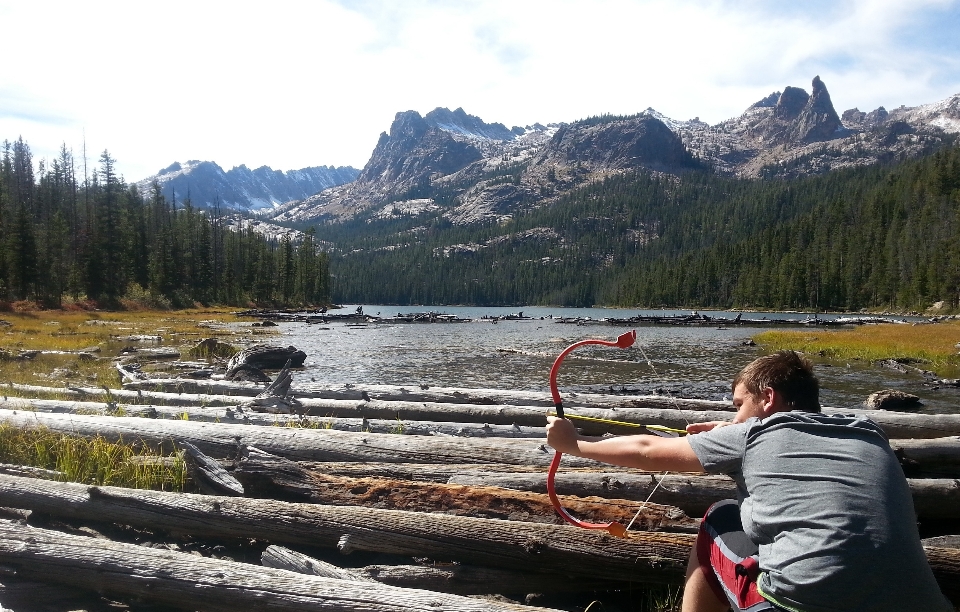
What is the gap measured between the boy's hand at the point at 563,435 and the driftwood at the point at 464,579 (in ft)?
5.99

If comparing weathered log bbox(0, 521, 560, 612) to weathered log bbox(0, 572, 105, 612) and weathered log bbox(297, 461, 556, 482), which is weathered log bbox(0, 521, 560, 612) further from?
weathered log bbox(297, 461, 556, 482)

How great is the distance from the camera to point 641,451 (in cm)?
355

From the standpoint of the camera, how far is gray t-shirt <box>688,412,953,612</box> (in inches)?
108

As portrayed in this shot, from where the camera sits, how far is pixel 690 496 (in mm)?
5949

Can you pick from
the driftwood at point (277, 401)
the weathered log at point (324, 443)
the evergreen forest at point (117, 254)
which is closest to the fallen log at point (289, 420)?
the driftwood at point (277, 401)

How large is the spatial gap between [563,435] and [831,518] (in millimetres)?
1610

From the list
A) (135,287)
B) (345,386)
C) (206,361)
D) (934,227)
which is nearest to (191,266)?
(135,287)

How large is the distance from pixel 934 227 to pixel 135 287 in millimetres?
146266

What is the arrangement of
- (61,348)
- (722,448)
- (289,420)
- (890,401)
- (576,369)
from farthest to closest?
(576,369), (61,348), (890,401), (289,420), (722,448)

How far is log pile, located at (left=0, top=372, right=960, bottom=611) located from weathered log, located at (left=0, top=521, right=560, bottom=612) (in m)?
0.01

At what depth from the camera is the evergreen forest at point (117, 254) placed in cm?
6162

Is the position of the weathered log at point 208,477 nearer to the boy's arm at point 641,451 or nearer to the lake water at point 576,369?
the boy's arm at point 641,451

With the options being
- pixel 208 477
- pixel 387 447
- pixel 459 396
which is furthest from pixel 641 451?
pixel 459 396

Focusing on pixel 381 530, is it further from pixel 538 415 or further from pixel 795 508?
pixel 538 415
